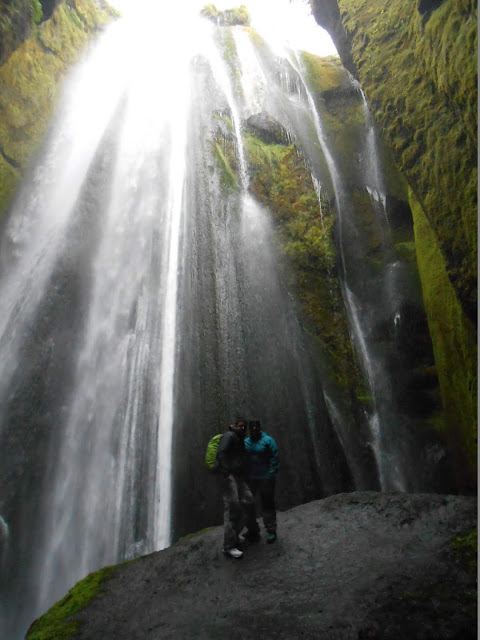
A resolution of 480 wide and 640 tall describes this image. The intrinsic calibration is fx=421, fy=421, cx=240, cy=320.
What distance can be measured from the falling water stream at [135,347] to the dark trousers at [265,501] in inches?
112

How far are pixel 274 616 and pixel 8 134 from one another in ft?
38.5

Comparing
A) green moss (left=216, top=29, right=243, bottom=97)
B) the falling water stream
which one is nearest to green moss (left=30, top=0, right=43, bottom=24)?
the falling water stream

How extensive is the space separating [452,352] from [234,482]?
15.6ft

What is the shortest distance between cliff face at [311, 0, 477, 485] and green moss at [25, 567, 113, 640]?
18.4 ft

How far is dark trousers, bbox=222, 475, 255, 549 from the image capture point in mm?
4180

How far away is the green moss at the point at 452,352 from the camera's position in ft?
21.1

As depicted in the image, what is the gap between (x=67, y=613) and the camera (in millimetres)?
4234

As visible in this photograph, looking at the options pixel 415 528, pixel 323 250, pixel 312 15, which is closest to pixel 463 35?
pixel 323 250

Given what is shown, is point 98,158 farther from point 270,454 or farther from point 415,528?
point 415,528

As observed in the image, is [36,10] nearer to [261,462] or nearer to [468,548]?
[261,462]

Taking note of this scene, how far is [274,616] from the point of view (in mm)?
3369

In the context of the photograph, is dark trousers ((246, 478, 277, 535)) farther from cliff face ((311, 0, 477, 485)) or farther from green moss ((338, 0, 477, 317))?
green moss ((338, 0, 477, 317))

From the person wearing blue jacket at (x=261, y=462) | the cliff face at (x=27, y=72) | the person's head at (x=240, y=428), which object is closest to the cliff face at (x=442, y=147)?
the person wearing blue jacket at (x=261, y=462)

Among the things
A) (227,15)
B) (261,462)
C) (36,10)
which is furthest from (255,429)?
(227,15)
